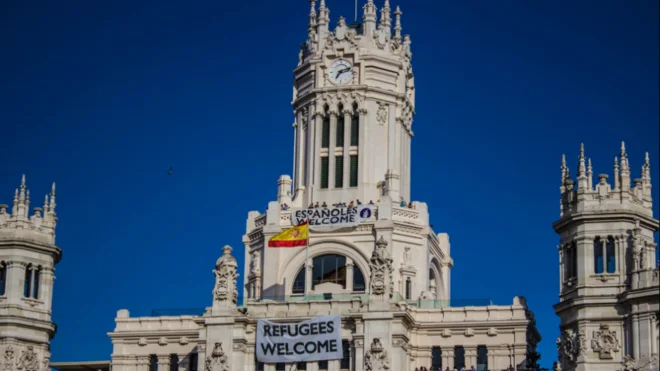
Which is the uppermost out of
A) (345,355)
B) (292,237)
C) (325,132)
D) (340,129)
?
(340,129)

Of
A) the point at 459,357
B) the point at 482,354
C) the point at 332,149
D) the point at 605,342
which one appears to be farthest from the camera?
the point at 332,149

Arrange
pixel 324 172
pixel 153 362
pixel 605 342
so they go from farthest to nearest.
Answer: pixel 324 172, pixel 153 362, pixel 605 342

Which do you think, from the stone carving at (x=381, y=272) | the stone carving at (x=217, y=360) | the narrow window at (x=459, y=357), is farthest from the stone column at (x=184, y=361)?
the narrow window at (x=459, y=357)

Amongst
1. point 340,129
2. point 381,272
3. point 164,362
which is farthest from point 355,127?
point 164,362

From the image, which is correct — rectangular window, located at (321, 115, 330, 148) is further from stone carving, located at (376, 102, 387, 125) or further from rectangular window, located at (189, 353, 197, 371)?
rectangular window, located at (189, 353, 197, 371)

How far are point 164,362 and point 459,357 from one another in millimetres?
23060

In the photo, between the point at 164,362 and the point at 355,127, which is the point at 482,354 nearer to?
the point at 355,127

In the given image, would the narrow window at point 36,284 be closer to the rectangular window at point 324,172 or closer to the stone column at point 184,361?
the stone column at point 184,361

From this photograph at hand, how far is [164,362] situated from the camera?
119750mm

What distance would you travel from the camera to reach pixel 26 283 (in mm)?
115812

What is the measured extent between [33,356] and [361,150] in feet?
105

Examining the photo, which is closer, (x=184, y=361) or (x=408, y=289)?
(x=184, y=361)

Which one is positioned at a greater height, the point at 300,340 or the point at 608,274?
the point at 608,274

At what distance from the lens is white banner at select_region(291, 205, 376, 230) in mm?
121812
